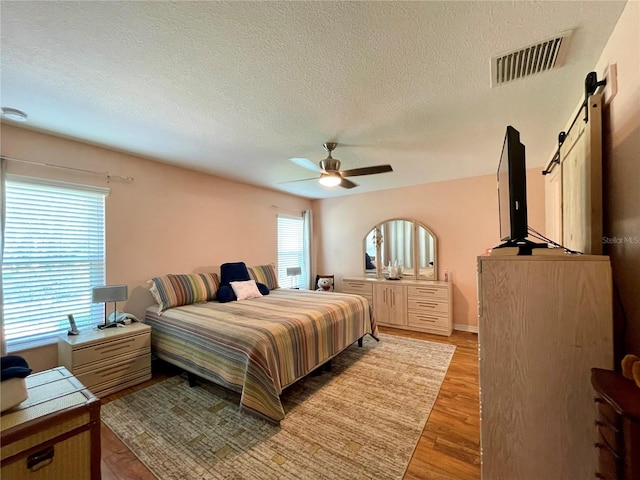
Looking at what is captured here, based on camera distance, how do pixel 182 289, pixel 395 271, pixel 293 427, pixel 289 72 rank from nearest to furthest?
pixel 289 72 → pixel 293 427 → pixel 182 289 → pixel 395 271

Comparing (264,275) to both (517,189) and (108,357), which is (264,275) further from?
(517,189)

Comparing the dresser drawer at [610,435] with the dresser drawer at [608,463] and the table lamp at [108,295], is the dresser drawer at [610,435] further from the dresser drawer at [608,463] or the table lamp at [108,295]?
the table lamp at [108,295]

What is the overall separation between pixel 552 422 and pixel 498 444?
268 millimetres

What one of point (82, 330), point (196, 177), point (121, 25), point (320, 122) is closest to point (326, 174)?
point (320, 122)

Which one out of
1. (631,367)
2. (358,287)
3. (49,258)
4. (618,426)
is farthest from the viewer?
(358,287)

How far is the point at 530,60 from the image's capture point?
1571 millimetres

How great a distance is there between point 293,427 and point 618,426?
1872mm

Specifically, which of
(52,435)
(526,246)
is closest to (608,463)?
(526,246)

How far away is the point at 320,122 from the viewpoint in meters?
2.36

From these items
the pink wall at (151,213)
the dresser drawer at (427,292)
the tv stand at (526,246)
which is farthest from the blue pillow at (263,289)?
the tv stand at (526,246)

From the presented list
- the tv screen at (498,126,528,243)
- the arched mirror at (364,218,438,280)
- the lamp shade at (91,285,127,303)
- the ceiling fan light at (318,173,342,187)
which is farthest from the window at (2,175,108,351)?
the arched mirror at (364,218,438,280)

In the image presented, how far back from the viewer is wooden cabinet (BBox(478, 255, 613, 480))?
1165mm

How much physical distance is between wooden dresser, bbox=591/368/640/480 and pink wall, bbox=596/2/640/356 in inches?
18.1

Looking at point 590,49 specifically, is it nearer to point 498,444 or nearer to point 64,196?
point 498,444
